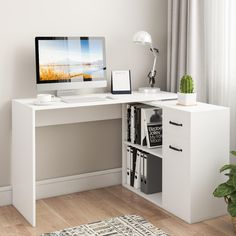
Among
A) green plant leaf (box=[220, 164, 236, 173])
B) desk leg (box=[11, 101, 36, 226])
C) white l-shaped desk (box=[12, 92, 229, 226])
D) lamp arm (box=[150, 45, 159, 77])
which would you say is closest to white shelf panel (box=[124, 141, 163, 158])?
white l-shaped desk (box=[12, 92, 229, 226])

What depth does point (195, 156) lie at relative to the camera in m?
3.16

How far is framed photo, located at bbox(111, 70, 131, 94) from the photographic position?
380 cm

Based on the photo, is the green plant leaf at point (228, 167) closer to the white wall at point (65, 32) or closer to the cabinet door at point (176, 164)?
the cabinet door at point (176, 164)

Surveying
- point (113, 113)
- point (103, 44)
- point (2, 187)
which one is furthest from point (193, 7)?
point (2, 187)

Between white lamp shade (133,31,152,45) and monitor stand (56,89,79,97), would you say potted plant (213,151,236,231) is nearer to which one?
white lamp shade (133,31,152,45)

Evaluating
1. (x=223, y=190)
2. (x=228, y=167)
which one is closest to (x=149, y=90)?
(x=228, y=167)

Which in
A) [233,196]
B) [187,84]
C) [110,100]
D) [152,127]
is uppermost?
[187,84]

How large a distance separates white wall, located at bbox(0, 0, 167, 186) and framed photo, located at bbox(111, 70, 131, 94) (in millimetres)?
164

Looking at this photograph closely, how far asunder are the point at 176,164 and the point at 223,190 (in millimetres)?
381

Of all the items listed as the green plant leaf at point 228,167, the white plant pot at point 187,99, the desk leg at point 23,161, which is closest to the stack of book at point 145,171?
the white plant pot at point 187,99

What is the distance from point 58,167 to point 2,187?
471 millimetres

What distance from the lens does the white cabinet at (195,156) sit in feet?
10.3

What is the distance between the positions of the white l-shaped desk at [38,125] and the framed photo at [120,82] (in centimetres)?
9

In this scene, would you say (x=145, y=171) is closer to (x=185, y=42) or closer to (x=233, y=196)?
(x=233, y=196)
